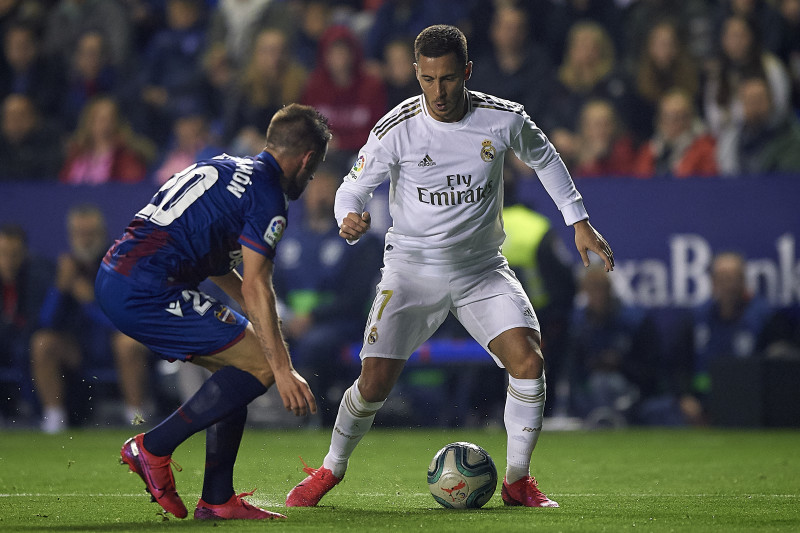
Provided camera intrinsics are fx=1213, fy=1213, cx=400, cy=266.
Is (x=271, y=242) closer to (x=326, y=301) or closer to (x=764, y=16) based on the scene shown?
(x=326, y=301)

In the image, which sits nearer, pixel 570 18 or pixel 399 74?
pixel 399 74

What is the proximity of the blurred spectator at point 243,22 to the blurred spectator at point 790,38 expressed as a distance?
541 centimetres

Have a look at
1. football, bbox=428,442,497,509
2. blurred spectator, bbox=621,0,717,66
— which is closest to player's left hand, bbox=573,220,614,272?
football, bbox=428,442,497,509

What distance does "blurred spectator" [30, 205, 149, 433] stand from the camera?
37.6 feet

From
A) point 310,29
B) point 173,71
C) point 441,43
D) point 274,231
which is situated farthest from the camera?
point 173,71

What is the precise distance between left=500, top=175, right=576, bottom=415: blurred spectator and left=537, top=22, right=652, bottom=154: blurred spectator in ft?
6.04

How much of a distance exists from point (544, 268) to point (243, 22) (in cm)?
538

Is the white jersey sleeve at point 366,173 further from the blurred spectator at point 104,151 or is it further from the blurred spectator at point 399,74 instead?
the blurred spectator at point 104,151

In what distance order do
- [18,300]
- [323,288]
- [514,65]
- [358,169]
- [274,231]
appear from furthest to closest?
[514,65] < [18,300] < [323,288] < [358,169] < [274,231]

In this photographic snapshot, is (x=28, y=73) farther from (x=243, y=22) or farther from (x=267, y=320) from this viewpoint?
(x=267, y=320)

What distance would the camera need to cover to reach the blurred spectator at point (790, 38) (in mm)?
12617

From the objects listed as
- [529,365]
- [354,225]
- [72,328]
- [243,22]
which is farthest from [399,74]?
[354,225]

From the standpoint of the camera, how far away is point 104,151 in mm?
13000

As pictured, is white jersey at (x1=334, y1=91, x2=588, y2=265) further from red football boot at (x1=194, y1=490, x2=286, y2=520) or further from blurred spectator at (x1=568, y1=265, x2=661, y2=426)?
blurred spectator at (x1=568, y1=265, x2=661, y2=426)
